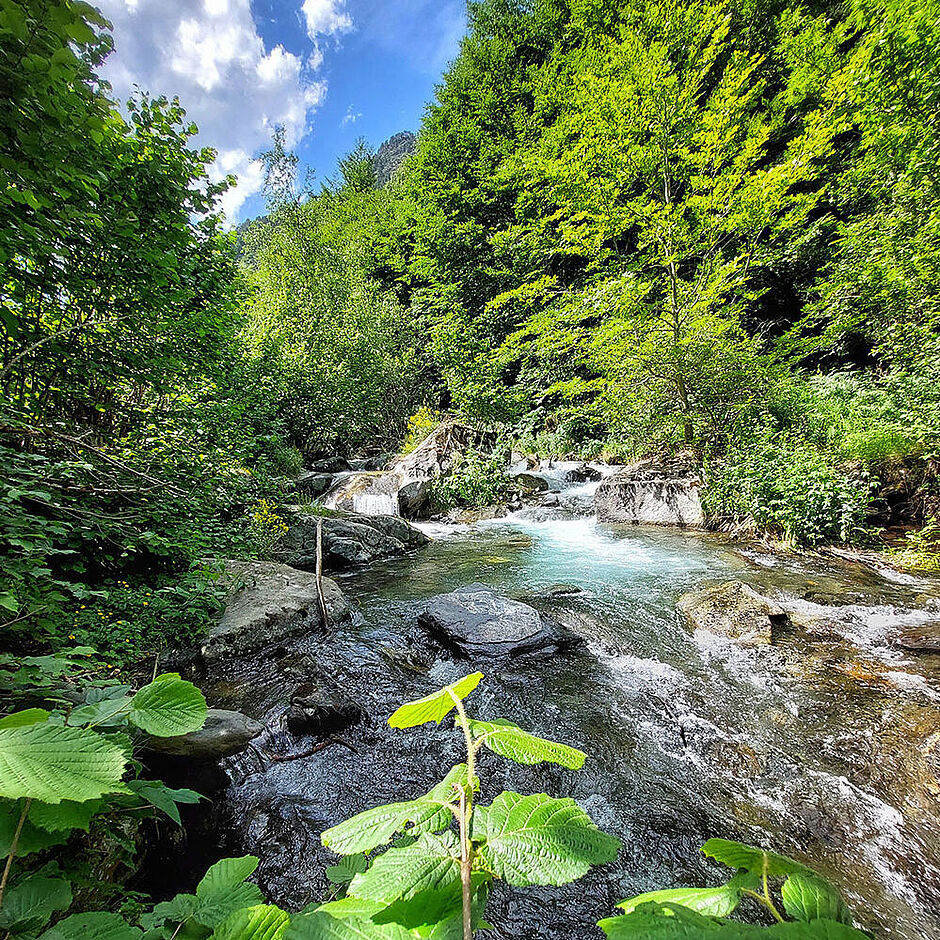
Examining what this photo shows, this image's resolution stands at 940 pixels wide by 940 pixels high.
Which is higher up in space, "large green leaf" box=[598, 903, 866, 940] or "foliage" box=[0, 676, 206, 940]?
"large green leaf" box=[598, 903, 866, 940]

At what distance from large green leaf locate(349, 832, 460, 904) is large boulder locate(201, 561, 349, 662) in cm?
442

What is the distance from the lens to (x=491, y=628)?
4.59 meters

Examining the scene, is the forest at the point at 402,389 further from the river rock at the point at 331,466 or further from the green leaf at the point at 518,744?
the river rock at the point at 331,466

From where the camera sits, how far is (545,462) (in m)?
14.8

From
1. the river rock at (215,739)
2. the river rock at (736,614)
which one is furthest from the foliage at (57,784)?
the river rock at (736,614)

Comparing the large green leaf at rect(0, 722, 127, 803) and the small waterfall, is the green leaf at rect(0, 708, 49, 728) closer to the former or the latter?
the large green leaf at rect(0, 722, 127, 803)

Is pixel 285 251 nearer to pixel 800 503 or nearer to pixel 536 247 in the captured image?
pixel 536 247

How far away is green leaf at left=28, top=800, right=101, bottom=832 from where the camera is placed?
0.73 meters

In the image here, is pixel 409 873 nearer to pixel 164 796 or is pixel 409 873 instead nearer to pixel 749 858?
pixel 749 858

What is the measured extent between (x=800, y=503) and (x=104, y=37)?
29.7 ft

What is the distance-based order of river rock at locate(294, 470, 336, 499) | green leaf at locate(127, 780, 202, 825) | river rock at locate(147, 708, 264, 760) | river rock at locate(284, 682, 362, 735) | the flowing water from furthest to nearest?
river rock at locate(294, 470, 336, 499), river rock at locate(284, 682, 362, 735), river rock at locate(147, 708, 264, 760), the flowing water, green leaf at locate(127, 780, 202, 825)

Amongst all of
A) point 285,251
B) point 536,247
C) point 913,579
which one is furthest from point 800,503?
point 285,251

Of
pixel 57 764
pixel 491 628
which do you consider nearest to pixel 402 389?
pixel 491 628

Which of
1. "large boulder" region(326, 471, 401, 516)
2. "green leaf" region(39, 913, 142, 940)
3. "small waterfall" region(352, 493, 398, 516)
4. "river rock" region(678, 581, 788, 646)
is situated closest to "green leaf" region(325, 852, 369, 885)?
"green leaf" region(39, 913, 142, 940)
